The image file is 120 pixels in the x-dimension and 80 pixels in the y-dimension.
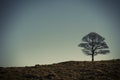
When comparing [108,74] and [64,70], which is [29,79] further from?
[108,74]

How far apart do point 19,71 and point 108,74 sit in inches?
473

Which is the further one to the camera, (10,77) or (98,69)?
(98,69)

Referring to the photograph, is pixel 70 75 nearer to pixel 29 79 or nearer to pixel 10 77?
pixel 29 79

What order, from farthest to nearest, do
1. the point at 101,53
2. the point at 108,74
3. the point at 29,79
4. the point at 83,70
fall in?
the point at 101,53
the point at 83,70
the point at 108,74
the point at 29,79

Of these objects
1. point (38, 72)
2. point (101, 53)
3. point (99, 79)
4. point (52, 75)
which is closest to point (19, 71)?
point (38, 72)

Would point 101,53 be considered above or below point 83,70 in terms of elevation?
Result: above

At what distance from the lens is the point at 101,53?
203ft

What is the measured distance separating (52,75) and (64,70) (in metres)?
3.21

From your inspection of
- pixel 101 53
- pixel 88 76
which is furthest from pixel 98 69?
pixel 101 53

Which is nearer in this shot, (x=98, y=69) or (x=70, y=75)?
(x=70, y=75)

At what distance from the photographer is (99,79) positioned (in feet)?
106

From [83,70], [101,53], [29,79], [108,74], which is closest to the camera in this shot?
[29,79]

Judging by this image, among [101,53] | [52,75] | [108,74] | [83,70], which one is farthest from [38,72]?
[101,53]

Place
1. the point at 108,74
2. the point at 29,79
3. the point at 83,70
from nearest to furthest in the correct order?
1. the point at 29,79
2. the point at 108,74
3. the point at 83,70
